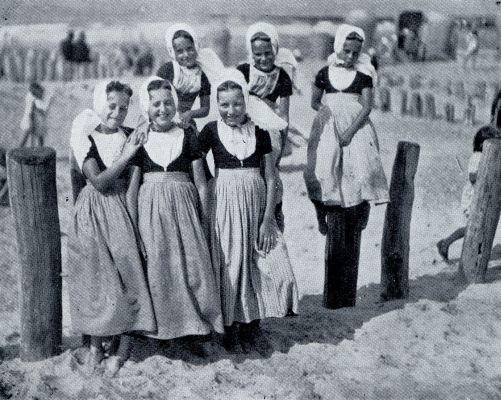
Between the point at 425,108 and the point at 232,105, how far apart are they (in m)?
14.2

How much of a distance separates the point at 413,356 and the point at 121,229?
2280 mm

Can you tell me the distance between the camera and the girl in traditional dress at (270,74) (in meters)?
5.17

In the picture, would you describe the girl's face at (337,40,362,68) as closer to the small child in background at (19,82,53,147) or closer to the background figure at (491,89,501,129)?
the background figure at (491,89,501,129)

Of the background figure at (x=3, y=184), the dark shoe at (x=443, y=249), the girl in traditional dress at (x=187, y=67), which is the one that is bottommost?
the dark shoe at (x=443, y=249)

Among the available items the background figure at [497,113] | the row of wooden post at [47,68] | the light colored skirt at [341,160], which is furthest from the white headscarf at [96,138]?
the row of wooden post at [47,68]

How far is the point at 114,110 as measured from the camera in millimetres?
4297

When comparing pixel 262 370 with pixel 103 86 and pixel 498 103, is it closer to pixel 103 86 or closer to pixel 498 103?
pixel 103 86

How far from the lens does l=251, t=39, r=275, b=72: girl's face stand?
5180 millimetres

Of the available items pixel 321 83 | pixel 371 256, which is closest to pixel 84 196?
pixel 321 83

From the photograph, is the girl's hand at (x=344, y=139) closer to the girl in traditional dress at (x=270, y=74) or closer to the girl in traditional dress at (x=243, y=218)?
the girl in traditional dress at (x=270, y=74)

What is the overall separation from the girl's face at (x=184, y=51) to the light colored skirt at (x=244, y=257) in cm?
118

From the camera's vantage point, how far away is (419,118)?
57.2 ft

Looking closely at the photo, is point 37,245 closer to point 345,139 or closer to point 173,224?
point 173,224

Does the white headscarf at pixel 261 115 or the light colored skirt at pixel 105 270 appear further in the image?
the white headscarf at pixel 261 115
